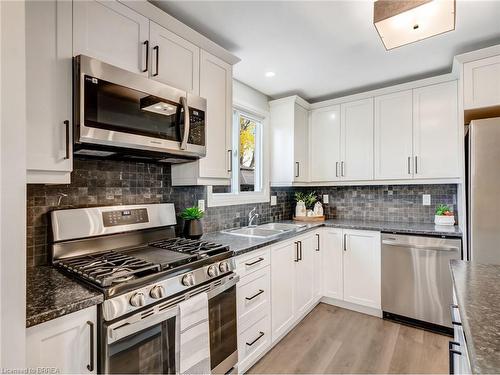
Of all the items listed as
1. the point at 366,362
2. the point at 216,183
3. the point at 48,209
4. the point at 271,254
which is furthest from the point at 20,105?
the point at 366,362

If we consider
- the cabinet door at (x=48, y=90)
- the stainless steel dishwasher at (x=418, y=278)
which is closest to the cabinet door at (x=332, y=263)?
the stainless steel dishwasher at (x=418, y=278)

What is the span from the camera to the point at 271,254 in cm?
218

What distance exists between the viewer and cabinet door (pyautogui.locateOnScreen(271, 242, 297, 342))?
222 cm

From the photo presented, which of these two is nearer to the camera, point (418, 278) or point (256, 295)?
point (256, 295)

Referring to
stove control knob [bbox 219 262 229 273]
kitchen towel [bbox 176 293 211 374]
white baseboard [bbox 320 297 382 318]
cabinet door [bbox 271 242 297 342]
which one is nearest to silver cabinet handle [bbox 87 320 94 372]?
kitchen towel [bbox 176 293 211 374]

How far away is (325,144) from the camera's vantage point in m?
3.42

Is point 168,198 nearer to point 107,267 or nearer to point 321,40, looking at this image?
point 107,267

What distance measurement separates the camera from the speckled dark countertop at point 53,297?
2.99ft

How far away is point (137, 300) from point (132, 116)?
3.08 feet

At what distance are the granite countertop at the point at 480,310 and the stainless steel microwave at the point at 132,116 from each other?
1.54 m

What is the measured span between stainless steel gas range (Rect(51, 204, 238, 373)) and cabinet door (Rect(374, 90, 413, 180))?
219 cm

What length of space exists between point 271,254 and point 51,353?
150 cm

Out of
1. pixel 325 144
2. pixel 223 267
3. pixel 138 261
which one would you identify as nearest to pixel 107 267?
pixel 138 261

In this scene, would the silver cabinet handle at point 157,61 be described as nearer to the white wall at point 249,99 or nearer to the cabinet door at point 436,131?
the white wall at point 249,99
